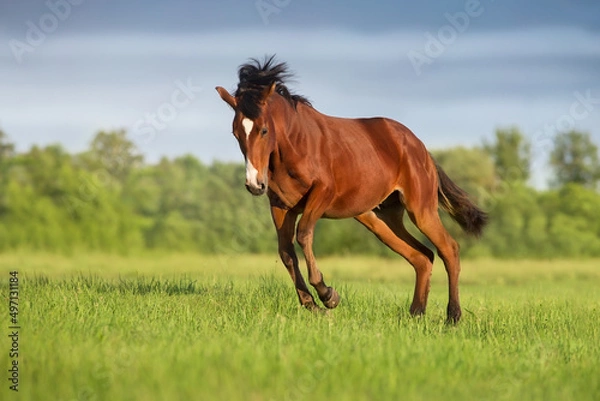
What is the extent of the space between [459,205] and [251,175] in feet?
13.1

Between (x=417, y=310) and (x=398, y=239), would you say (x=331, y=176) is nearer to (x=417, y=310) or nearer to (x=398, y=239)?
(x=398, y=239)

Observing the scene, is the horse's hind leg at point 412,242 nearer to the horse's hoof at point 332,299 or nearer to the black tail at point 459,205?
the black tail at point 459,205

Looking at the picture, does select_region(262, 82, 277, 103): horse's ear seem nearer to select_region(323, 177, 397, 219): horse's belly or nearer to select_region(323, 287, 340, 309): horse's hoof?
select_region(323, 177, 397, 219): horse's belly

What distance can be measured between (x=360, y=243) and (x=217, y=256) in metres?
5.58

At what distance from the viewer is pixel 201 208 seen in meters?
28.8

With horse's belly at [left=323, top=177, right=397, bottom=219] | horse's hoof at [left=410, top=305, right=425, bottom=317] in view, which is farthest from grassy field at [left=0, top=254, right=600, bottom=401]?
horse's belly at [left=323, top=177, right=397, bottom=219]

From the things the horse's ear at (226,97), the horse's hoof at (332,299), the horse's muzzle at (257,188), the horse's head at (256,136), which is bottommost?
the horse's hoof at (332,299)

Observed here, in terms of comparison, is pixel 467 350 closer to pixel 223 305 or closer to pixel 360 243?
pixel 223 305

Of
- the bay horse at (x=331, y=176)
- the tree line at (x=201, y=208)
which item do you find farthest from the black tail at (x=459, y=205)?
the tree line at (x=201, y=208)

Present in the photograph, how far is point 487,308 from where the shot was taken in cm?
1020

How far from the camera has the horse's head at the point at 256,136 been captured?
7504 mm

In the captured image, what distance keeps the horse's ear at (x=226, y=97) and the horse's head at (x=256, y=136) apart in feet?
0.18

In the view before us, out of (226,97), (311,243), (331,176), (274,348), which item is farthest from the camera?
(331,176)

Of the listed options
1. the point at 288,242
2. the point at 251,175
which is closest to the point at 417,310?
the point at 288,242
